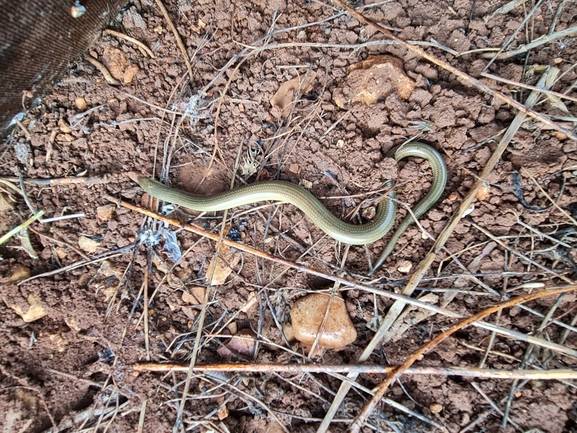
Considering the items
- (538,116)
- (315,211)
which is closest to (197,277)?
(315,211)

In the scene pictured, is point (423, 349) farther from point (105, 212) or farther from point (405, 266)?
point (105, 212)

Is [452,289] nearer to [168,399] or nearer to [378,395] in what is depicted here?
[378,395]

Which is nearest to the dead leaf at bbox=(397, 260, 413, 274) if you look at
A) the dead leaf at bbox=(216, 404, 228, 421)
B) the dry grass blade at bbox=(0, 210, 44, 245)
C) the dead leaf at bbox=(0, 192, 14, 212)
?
the dead leaf at bbox=(216, 404, 228, 421)

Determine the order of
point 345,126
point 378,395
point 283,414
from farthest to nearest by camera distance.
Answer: point 345,126
point 283,414
point 378,395

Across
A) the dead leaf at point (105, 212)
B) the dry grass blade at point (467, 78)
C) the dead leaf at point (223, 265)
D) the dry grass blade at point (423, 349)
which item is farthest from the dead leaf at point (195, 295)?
the dry grass blade at point (467, 78)

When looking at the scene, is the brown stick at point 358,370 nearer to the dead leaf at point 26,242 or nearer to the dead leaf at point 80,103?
the dead leaf at point 26,242

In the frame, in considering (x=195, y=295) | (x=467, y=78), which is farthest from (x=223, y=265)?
(x=467, y=78)
